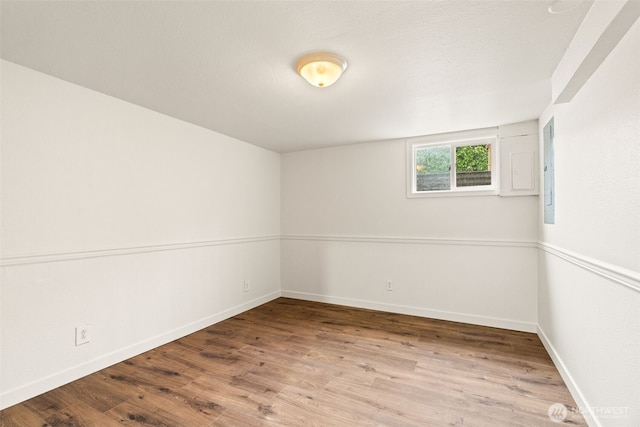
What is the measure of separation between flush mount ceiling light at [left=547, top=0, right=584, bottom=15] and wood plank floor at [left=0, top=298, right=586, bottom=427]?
225cm

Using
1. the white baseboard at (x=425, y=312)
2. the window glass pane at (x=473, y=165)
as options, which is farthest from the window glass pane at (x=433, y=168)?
the white baseboard at (x=425, y=312)

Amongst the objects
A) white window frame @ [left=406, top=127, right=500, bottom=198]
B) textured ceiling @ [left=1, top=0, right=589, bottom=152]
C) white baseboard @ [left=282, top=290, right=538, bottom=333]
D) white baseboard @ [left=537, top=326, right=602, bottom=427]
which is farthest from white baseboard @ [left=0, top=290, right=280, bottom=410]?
white baseboard @ [left=537, top=326, right=602, bottom=427]

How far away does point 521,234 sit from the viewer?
3.20m

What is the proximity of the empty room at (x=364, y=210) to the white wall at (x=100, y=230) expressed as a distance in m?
0.01

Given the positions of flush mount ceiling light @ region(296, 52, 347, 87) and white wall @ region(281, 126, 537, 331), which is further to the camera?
white wall @ region(281, 126, 537, 331)

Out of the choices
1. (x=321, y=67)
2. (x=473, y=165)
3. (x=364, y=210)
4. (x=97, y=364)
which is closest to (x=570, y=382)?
(x=473, y=165)

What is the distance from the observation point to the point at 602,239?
1.54 m

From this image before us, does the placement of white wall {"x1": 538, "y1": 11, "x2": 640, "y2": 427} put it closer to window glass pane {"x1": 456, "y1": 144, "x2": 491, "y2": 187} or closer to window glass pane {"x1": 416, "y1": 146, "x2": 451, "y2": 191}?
window glass pane {"x1": 456, "y1": 144, "x2": 491, "y2": 187}

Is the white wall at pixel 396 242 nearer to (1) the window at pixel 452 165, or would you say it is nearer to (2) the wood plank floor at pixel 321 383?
(1) the window at pixel 452 165

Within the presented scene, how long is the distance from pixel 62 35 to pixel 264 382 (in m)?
2.53

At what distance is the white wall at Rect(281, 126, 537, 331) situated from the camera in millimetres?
3248

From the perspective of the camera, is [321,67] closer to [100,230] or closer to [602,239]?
[602,239]

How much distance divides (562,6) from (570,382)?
232 cm

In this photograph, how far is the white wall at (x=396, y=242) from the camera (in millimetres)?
3248
